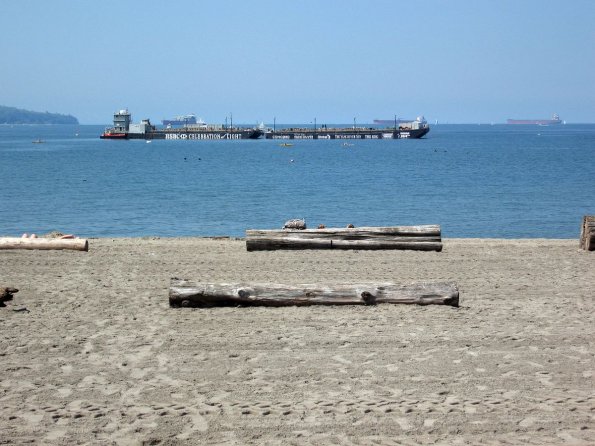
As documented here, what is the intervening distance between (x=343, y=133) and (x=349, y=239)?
5476 inches

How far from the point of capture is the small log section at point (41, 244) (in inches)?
612

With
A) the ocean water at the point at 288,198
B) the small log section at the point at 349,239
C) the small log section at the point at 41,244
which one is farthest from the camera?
the ocean water at the point at 288,198

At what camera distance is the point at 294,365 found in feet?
26.8

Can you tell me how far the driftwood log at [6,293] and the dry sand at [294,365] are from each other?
16cm

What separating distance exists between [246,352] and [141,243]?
986 cm

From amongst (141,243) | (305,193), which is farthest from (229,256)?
(305,193)

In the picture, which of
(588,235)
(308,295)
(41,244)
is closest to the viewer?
(308,295)

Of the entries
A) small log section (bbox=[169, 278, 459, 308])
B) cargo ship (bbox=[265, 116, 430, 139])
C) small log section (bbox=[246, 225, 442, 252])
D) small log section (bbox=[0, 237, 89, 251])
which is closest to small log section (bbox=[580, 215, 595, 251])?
small log section (bbox=[246, 225, 442, 252])

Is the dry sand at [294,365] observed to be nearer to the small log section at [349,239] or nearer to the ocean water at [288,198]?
the small log section at [349,239]

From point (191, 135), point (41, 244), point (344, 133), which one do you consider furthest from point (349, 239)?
point (191, 135)

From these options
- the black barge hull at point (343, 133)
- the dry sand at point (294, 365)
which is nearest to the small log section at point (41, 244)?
the dry sand at point (294, 365)

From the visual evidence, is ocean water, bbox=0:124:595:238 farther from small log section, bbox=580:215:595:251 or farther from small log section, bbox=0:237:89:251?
small log section, bbox=0:237:89:251

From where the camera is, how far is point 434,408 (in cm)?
693

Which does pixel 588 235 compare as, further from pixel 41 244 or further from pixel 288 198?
pixel 288 198
